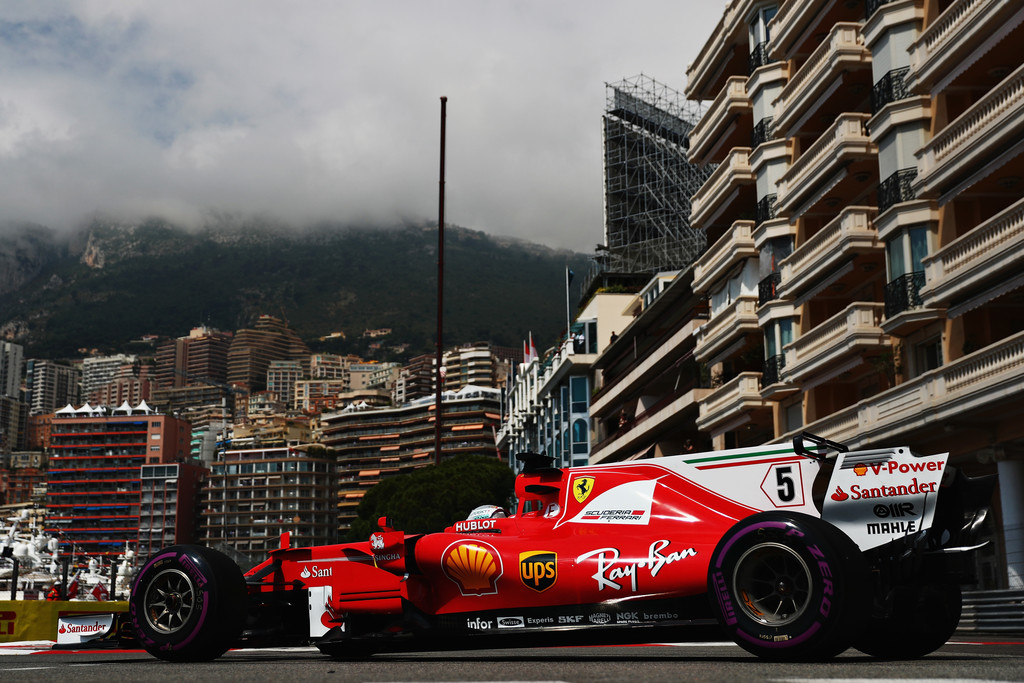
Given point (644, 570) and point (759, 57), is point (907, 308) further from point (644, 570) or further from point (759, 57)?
point (644, 570)

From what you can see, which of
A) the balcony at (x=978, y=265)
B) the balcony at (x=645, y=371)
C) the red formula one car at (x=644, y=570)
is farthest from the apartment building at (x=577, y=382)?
Answer: the red formula one car at (x=644, y=570)

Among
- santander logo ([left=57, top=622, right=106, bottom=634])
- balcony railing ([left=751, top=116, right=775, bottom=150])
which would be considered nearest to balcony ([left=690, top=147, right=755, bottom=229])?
balcony railing ([left=751, top=116, right=775, bottom=150])

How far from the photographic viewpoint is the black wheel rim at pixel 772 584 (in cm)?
816

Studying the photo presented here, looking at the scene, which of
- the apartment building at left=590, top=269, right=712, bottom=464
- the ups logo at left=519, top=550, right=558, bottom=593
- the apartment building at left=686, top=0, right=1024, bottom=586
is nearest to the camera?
the ups logo at left=519, top=550, right=558, bottom=593

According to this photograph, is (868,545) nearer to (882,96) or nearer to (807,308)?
(882,96)

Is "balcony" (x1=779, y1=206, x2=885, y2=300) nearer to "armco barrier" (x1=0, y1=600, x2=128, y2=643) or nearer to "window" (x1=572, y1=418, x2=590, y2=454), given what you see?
"armco barrier" (x1=0, y1=600, x2=128, y2=643)

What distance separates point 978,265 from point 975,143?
307 centimetres

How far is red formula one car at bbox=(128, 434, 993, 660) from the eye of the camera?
8.28 metres

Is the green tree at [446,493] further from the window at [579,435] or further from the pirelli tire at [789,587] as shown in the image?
the pirelli tire at [789,587]

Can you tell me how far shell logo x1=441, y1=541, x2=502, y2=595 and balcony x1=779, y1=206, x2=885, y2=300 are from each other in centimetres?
2535

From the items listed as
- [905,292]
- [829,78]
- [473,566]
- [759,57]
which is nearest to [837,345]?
[905,292]

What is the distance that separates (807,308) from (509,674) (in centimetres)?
3197

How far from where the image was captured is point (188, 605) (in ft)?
34.8

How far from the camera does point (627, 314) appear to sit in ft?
274
